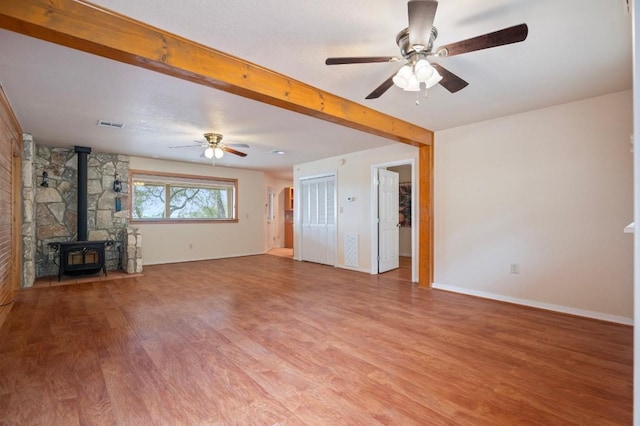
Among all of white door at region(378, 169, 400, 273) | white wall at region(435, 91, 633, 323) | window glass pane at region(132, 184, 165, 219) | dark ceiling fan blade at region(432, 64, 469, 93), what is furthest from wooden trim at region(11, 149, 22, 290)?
white wall at region(435, 91, 633, 323)

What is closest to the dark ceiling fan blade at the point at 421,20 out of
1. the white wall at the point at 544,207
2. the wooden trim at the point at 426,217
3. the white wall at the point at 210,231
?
the white wall at the point at 544,207

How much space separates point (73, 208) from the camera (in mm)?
5816

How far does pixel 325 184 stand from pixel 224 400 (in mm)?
5344

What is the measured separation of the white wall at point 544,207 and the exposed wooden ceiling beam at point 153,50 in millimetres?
2217

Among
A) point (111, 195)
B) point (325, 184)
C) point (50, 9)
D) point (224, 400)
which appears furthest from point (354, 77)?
point (111, 195)

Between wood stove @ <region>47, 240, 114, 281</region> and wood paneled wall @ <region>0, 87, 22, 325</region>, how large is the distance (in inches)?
24.8

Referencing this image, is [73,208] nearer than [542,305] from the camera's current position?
No

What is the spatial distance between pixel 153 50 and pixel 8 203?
→ 3509mm

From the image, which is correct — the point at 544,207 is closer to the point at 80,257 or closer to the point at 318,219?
the point at 318,219

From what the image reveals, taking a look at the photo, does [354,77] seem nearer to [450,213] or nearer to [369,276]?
[450,213]

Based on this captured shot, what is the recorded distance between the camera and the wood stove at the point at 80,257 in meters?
5.12

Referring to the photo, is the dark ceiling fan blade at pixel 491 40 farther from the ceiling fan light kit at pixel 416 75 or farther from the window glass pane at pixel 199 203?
the window glass pane at pixel 199 203

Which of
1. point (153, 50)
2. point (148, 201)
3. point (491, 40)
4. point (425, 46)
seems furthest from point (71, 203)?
point (491, 40)

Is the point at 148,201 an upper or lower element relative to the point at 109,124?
lower
